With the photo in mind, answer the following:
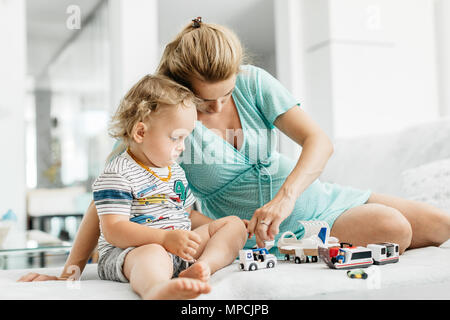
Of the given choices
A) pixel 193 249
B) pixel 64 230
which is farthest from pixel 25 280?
pixel 64 230

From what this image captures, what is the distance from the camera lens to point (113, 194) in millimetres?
854

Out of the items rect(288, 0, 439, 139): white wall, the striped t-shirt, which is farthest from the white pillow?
rect(288, 0, 439, 139): white wall

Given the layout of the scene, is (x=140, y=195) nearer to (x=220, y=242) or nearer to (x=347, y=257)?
(x=220, y=242)

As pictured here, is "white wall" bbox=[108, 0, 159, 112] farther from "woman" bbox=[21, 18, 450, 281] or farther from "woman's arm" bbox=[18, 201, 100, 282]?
"woman's arm" bbox=[18, 201, 100, 282]

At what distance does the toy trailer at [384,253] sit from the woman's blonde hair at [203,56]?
47 centimetres

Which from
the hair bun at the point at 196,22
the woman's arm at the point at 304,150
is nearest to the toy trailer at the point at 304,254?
the woman's arm at the point at 304,150

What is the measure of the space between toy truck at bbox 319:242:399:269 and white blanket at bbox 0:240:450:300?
18 mm

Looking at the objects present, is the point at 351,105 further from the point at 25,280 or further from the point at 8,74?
the point at 25,280

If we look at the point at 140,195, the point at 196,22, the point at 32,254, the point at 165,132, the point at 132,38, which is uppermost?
the point at 132,38

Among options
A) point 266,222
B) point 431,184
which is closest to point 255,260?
point 266,222

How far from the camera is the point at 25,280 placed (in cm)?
95

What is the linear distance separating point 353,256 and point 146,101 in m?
0.50

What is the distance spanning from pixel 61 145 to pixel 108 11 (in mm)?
1034

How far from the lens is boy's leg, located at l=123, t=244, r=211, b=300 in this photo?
0.62 meters
